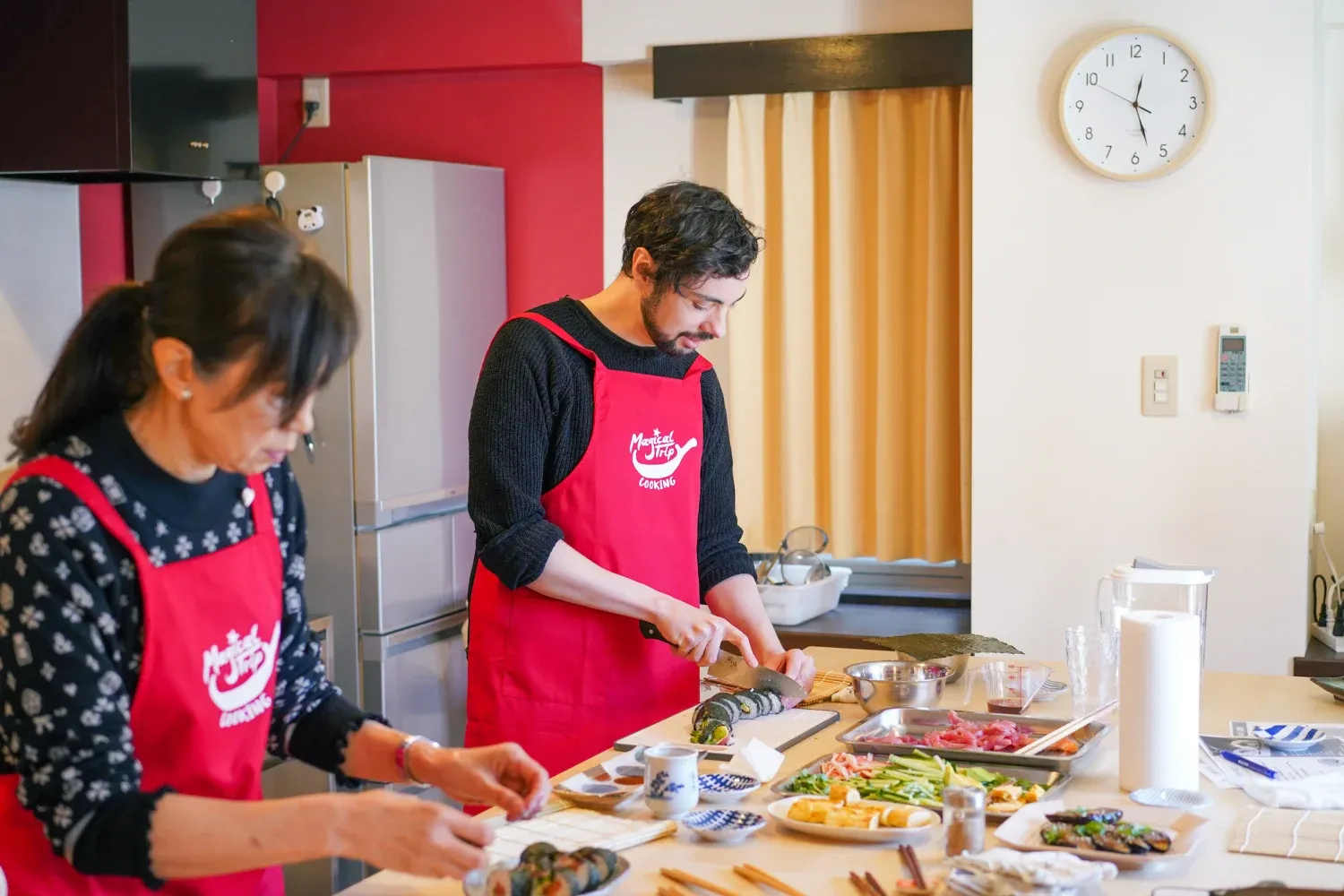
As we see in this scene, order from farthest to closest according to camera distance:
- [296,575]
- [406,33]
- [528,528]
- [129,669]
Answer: [406,33], [528,528], [296,575], [129,669]

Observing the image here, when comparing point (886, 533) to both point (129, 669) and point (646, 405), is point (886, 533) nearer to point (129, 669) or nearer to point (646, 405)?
point (646, 405)

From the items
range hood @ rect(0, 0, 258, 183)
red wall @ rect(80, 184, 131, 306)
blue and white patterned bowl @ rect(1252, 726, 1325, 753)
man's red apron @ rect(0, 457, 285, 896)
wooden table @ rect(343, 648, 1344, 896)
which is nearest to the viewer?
man's red apron @ rect(0, 457, 285, 896)

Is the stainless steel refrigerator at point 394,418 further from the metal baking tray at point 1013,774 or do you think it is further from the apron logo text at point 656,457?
the metal baking tray at point 1013,774

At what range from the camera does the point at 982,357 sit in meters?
3.61

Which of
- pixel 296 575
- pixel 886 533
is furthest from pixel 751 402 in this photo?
pixel 296 575

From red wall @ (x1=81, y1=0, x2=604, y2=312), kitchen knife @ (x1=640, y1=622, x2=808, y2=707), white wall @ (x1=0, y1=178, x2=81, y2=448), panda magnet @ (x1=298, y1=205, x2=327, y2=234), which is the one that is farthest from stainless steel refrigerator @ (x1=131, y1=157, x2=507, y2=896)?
kitchen knife @ (x1=640, y1=622, x2=808, y2=707)

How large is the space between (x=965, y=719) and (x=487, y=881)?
0.96 meters

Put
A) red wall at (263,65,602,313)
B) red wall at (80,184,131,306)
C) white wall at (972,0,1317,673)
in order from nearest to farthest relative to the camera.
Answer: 1. white wall at (972,0,1317,673)
2. red wall at (80,184,131,306)
3. red wall at (263,65,602,313)

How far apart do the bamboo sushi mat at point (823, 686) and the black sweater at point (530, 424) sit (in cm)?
39

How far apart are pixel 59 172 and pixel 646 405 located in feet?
6.44

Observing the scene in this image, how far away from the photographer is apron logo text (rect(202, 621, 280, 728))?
1.51 metres

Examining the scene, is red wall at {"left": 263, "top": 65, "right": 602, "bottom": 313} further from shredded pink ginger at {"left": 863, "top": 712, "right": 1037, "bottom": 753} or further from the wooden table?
the wooden table

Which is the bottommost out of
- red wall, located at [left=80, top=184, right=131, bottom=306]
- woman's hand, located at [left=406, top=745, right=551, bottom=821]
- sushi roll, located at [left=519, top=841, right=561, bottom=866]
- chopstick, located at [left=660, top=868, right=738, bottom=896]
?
chopstick, located at [left=660, top=868, right=738, bottom=896]

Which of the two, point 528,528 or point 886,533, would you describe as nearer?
point 528,528
